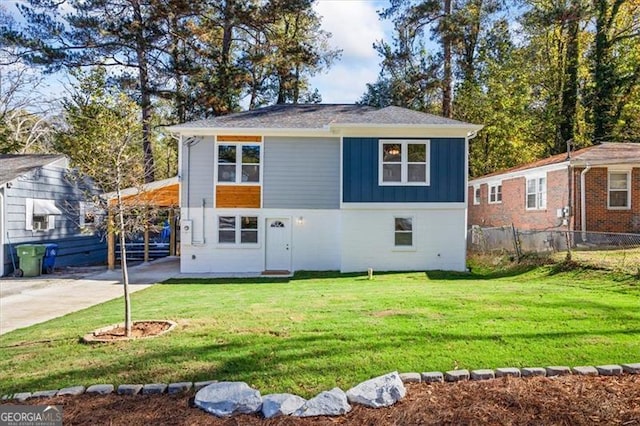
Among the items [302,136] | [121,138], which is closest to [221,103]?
[302,136]

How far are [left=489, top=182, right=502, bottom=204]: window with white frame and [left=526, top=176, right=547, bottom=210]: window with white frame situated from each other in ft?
9.11

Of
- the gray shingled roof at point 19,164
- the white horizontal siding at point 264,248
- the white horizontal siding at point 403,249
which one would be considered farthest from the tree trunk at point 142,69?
the white horizontal siding at point 403,249

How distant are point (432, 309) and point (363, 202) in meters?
7.82

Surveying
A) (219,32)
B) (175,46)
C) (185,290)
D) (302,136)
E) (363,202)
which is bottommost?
(185,290)

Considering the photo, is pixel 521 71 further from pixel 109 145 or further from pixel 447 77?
pixel 109 145

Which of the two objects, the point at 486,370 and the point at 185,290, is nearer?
the point at 486,370

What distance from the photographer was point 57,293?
10812 mm

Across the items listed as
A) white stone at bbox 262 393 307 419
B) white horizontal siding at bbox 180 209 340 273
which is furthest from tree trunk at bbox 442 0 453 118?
white stone at bbox 262 393 307 419

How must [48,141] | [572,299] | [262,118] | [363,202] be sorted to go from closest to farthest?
[572,299], [363,202], [262,118], [48,141]

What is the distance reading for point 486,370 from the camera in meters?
4.30

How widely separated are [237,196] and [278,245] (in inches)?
85.2

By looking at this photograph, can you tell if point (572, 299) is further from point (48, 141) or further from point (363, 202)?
point (48, 141)

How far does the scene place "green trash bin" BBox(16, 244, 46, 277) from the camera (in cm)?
1350

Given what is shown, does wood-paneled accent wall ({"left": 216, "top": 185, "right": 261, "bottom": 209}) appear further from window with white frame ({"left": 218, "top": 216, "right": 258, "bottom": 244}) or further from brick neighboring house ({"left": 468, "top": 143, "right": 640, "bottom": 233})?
brick neighboring house ({"left": 468, "top": 143, "right": 640, "bottom": 233})
